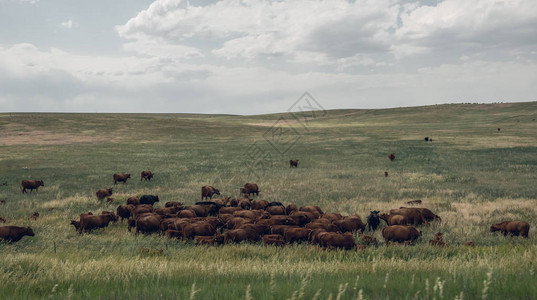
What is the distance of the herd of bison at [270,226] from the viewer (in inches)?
383

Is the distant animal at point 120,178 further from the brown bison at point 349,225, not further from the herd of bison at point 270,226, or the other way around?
the brown bison at point 349,225

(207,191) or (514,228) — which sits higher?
(514,228)

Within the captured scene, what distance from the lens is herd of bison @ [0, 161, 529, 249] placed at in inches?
383

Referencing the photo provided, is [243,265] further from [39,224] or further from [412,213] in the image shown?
[39,224]

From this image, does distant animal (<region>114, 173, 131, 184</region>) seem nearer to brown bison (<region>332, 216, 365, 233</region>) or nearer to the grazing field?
the grazing field

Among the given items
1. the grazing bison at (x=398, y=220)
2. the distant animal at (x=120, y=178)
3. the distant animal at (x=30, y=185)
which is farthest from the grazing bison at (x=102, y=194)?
the grazing bison at (x=398, y=220)

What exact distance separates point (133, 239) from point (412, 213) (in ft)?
28.9

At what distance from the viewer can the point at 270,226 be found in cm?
1094

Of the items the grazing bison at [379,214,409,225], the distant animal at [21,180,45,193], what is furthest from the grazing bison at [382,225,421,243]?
the distant animal at [21,180,45,193]

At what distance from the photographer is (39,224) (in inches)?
474

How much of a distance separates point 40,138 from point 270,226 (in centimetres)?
6558

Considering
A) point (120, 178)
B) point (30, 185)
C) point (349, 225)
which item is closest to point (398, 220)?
point (349, 225)

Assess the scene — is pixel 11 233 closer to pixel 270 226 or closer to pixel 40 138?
pixel 270 226

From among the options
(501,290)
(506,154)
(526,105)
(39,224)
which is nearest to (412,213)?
(501,290)
